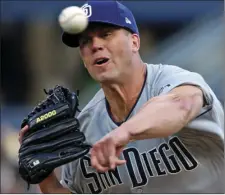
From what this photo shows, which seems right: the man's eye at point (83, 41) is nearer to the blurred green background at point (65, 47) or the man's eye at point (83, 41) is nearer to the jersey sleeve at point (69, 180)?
the jersey sleeve at point (69, 180)

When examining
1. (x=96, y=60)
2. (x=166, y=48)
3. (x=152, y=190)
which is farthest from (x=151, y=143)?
(x=166, y=48)

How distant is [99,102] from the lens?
2082 millimetres

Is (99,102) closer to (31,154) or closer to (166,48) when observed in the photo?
(31,154)

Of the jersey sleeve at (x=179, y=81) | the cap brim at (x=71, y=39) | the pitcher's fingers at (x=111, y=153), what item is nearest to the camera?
the pitcher's fingers at (x=111, y=153)

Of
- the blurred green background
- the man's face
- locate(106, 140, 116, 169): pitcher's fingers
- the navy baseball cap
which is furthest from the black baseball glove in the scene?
the blurred green background

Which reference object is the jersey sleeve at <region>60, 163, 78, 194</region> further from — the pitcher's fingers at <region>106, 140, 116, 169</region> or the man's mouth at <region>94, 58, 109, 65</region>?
the pitcher's fingers at <region>106, 140, 116, 169</region>

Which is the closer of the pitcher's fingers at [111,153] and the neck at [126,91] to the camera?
the pitcher's fingers at [111,153]

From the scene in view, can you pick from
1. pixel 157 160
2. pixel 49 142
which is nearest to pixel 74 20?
pixel 49 142

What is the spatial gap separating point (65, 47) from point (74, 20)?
3141 millimetres

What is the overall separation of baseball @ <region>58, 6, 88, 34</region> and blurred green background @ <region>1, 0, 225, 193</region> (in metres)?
2.76

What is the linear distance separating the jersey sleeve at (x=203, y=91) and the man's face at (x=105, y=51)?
0.12 meters

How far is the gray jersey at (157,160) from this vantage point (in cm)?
193

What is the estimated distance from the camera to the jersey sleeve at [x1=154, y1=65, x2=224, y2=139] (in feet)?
5.79

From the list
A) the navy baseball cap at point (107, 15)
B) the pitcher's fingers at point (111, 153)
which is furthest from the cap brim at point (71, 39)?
the pitcher's fingers at point (111, 153)
